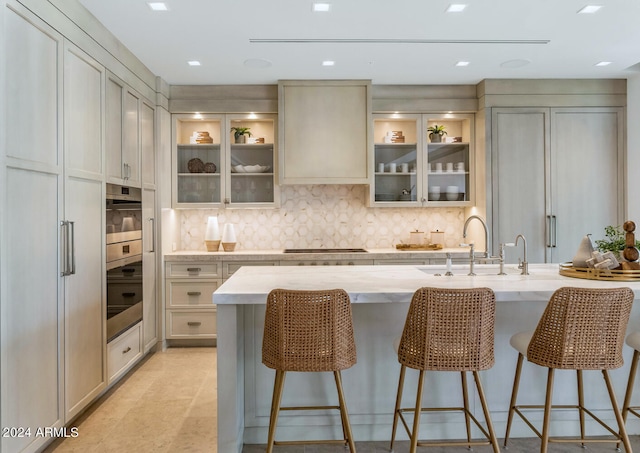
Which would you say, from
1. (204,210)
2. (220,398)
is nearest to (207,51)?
(204,210)

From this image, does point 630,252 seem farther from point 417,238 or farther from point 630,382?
point 417,238

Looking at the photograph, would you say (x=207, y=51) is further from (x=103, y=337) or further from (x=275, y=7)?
(x=103, y=337)

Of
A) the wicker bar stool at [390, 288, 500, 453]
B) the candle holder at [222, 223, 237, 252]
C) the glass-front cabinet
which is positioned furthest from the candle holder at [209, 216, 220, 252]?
the wicker bar stool at [390, 288, 500, 453]

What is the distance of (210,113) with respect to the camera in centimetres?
475

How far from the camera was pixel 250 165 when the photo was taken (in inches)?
190

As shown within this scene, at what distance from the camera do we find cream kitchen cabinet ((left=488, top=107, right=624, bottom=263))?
4582 mm

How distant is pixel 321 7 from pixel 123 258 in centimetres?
237

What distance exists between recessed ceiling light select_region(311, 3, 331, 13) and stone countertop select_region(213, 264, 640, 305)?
1746mm

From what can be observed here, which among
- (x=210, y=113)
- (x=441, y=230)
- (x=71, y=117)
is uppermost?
(x=210, y=113)

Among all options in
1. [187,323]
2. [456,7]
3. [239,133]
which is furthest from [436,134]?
[187,323]

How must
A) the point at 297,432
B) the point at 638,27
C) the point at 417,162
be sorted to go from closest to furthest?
the point at 297,432
the point at 638,27
the point at 417,162

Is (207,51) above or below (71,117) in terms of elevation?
above

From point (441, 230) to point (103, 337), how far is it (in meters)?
3.61

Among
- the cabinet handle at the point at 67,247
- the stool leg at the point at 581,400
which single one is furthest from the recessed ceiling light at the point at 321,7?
the stool leg at the point at 581,400
